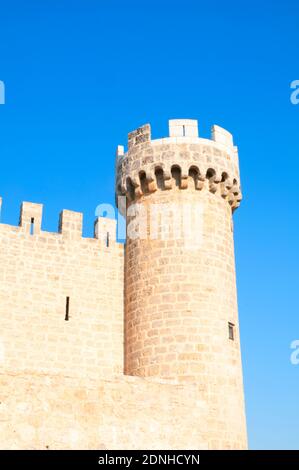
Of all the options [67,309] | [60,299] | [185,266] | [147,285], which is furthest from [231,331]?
[60,299]

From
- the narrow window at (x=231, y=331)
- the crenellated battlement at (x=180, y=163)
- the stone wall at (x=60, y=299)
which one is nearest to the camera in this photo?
the stone wall at (x=60, y=299)

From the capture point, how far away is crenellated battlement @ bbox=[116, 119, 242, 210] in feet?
51.1

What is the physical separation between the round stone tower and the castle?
2 cm

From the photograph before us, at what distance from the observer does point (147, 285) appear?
15.1 m

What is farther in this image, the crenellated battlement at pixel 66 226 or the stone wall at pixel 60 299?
the crenellated battlement at pixel 66 226

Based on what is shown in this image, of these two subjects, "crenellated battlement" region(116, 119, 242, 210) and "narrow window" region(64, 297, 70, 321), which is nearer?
"narrow window" region(64, 297, 70, 321)

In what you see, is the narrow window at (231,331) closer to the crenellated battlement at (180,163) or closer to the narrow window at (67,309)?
the crenellated battlement at (180,163)

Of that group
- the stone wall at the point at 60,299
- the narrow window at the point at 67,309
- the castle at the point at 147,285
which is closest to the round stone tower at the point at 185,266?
the castle at the point at 147,285

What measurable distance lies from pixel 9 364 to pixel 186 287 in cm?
413

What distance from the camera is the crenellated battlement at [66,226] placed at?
51.2 feet

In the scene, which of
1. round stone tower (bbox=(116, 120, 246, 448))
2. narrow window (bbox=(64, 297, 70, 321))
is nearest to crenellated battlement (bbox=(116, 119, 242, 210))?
round stone tower (bbox=(116, 120, 246, 448))

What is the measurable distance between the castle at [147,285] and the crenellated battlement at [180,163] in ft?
0.08

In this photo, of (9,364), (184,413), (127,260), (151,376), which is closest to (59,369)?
(9,364)

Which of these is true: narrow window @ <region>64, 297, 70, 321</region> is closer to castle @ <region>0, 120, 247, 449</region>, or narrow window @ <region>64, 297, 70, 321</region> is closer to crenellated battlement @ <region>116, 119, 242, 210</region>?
castle @ <region>0, 120, 247, 449</region>
